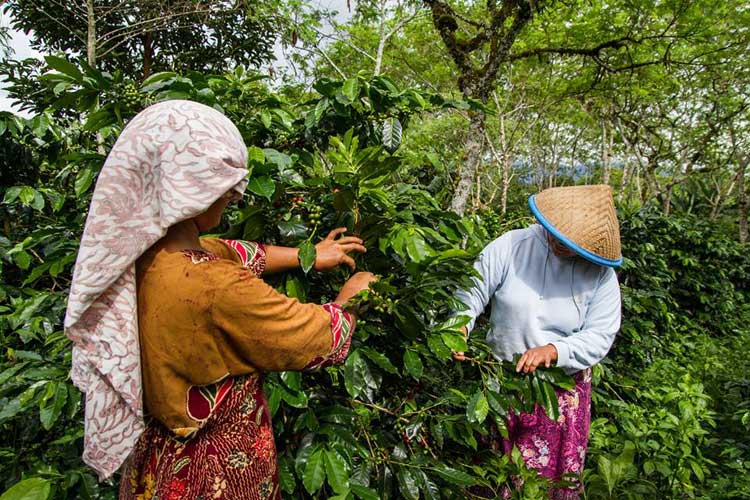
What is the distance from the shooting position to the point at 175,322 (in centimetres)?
99

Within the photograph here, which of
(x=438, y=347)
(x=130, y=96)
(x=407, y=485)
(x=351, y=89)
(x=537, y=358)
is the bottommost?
(x=407, y=485)

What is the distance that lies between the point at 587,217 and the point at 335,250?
3.17 feet

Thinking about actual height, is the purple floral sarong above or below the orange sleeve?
below

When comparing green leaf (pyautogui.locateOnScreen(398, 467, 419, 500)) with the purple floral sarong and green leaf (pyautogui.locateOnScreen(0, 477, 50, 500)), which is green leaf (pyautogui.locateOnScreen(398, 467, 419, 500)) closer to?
the purple floral sarong

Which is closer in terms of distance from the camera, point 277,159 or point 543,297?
point 277,159

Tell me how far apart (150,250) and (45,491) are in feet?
2.48

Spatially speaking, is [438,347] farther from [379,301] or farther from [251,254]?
[251,254]

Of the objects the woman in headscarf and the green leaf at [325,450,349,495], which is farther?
the green leaf at [325,450,349,495]

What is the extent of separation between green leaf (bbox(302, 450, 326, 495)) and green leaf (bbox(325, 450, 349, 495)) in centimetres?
2

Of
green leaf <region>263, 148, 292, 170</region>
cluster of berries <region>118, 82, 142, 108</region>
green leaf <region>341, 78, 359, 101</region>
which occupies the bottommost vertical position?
green leaf <region>263, 148, 292, 170</region>

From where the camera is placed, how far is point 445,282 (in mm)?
1403

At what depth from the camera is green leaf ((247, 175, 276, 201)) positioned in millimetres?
1383

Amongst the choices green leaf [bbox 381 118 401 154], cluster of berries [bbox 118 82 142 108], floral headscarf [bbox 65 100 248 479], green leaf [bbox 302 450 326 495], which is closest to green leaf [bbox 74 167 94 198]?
cluster of berries [bbox 118 82 142 108]

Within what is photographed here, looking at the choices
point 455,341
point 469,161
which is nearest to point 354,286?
point 455,341
